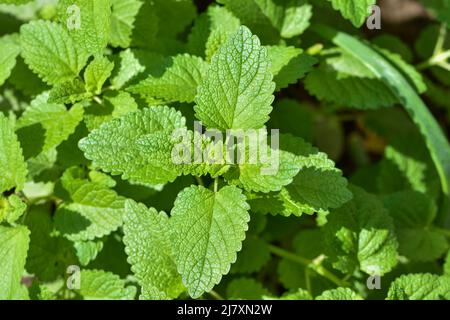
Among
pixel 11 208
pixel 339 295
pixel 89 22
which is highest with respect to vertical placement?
pixel 89 22

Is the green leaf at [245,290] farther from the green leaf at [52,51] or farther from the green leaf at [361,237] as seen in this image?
the green leaf at [52,51]

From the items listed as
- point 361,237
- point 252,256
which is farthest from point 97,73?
point 361,237

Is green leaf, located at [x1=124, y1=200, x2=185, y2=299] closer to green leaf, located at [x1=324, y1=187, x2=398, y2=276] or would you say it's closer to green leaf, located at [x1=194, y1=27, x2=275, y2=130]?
green leaf, located at [x1=194, y1=27, x2=275, y2=130]

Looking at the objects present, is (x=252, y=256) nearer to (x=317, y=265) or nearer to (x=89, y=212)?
(x=317, y=265)

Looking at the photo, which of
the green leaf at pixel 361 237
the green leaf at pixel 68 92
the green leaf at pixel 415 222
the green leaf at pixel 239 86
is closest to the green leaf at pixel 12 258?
the green leaf at pixel 68 92

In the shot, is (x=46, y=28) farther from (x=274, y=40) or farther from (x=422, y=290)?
(x=422, y=290)

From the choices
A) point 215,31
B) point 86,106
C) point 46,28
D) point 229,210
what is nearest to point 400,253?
point 229,210
